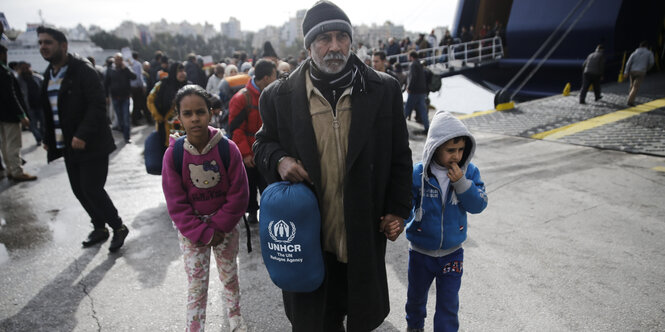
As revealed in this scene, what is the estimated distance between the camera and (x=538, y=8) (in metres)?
15.9

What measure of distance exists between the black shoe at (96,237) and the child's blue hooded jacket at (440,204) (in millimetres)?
3416

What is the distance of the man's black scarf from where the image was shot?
70.9 inches

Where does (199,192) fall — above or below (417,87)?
below

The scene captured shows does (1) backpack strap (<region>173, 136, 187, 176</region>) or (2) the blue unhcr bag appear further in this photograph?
(1) backpack strap (<region>173, 136, 187, 176</region>)

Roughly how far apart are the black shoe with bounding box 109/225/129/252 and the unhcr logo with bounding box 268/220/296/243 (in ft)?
9.44

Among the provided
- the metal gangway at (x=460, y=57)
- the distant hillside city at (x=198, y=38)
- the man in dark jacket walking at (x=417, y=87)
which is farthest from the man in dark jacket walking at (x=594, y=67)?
the distant hillside city at (x=198, y=38)

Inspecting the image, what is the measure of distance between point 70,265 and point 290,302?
9.13ft

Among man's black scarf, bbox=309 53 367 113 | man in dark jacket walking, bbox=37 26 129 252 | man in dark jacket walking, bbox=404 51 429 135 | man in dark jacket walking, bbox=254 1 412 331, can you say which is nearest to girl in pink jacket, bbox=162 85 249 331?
man in dark jacket walking, bbox=254 1 412 331

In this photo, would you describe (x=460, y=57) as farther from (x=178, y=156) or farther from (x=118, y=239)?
(x=178, y=156)

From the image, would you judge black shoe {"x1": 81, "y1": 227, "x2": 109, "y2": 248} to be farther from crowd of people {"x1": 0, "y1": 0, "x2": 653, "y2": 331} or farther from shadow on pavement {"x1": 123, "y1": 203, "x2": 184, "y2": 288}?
crowd of people {"x1": 0, "y1": 0, "x2": 653, "y2": 331}

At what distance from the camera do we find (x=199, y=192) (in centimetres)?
233

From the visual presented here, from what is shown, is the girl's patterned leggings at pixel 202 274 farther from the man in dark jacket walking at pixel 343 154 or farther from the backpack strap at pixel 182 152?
the man in dark jacket walking at pixel 343 154

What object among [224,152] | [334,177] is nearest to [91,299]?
[224,152]

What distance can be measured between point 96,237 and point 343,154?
3440 mm
